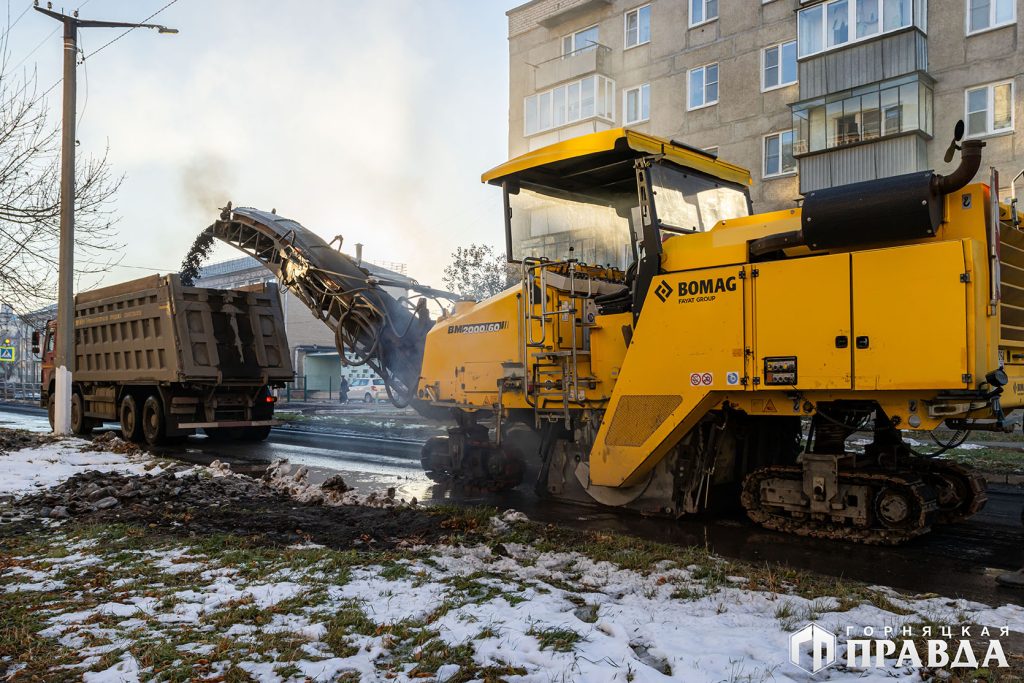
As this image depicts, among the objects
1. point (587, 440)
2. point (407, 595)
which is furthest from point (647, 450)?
point (407, 595)

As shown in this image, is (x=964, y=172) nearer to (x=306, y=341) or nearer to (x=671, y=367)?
(x=671, y=367)

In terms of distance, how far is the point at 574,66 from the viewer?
30.3 metres

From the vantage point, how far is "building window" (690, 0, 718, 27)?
27972mm

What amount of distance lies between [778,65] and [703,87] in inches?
113

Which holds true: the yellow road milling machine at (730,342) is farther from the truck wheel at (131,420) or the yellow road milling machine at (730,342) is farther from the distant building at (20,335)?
the distant building at (20,335)

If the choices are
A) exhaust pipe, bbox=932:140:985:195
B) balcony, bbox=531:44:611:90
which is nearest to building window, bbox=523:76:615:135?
balcony, bbox=531:44:611:90

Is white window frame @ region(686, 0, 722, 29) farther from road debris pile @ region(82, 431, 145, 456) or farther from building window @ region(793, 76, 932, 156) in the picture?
road debris pile @ region(82, 431, 145, 456)

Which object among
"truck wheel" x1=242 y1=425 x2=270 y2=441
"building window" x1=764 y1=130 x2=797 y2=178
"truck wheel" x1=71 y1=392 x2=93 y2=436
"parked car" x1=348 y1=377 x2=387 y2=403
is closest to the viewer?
"truck wheel" x1=242 y1=425 x2=270 y2=441

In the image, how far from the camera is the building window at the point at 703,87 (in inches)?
1099

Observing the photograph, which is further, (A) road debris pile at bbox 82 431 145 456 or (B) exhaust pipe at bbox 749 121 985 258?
(A) road debris pile at bbox 82 431 145 456

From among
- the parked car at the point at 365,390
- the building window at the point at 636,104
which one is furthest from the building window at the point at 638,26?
the parked car at the point at 365,390

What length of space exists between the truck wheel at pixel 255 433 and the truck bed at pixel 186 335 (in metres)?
1.36

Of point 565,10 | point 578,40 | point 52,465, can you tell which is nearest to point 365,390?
point 578,40

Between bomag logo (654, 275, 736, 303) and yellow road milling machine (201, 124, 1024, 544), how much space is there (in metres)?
0.01
